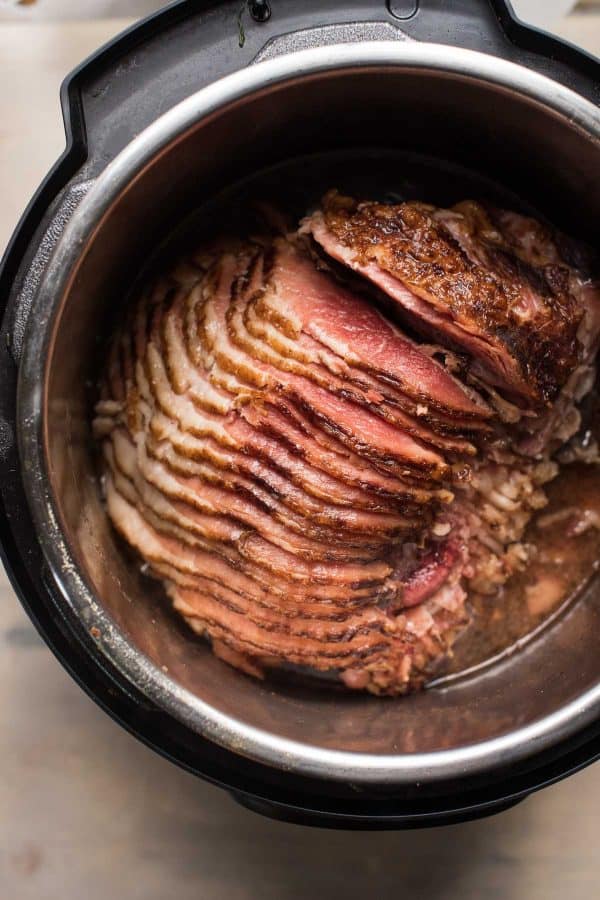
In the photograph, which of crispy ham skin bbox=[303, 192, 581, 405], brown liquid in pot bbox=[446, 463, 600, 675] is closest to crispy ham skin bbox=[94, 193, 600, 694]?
crispy ham skin bbox=[303, 192, 581, 405]

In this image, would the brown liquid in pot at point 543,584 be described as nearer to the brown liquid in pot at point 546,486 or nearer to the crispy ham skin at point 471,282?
the brown liquid in pot at point 546,486

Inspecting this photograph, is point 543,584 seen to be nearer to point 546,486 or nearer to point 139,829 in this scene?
point 546,486

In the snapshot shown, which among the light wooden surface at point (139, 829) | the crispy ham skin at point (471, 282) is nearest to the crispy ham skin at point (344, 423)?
the crispy ham skin at point (471, 282)

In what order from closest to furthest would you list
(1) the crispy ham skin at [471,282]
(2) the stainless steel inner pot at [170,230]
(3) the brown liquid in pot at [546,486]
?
(2) the stainless steel inner pot at [170,230] → (1) the crispy ham skin at [471,282] → (3) the brown liquid in pot at [546,486]

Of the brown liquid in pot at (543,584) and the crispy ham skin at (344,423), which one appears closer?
the crispy ham skin at (344,423)

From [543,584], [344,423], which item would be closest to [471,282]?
[344,423]

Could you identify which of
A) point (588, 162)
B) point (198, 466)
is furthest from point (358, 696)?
point (588, 162)

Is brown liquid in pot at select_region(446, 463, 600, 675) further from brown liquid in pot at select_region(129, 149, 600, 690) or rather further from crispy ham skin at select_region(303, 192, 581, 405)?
crispy ham skin at select_region(303, 192, 581, 405)
